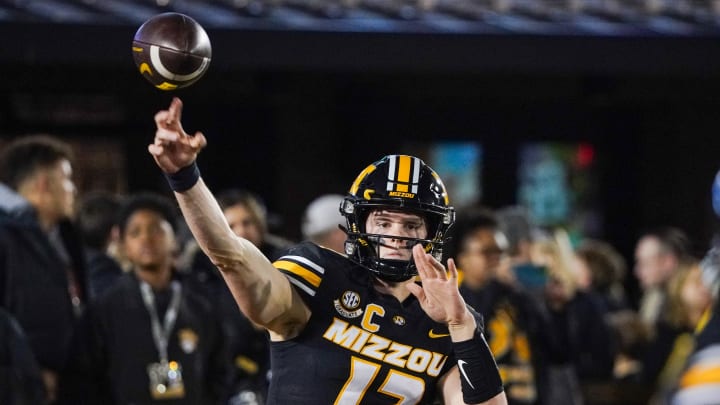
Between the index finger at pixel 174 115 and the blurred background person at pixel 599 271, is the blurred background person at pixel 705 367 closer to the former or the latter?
the index finger at pixel 174 115

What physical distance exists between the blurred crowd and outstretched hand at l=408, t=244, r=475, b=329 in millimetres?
1845

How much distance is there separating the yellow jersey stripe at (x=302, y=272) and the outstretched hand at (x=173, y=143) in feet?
1.66

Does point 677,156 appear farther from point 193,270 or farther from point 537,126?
point 193,270

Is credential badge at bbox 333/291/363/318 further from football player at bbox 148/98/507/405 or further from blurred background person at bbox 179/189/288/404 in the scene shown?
blurred background person at bbox 179/189/288/404

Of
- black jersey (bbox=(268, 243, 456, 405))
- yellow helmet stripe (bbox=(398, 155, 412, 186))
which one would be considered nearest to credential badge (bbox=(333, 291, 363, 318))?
black jersey (bbox=(268, 243, 456, 405))

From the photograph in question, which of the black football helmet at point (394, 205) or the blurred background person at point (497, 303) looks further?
the blurred background person at point (497, 303)

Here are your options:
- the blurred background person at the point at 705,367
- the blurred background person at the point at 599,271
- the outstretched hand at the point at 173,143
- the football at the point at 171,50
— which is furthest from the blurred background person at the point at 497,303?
the blurred background person at the point at 705,367

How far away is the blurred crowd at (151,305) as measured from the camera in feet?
19.5

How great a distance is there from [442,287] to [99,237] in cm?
355

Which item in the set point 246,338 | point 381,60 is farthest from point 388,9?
point 246,338

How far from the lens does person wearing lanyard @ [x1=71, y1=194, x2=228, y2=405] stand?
6.02 meters

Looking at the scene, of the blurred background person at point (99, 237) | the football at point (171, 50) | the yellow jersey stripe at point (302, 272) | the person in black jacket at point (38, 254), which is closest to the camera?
the football at point (171, 50)

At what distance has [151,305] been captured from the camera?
6.15 meters

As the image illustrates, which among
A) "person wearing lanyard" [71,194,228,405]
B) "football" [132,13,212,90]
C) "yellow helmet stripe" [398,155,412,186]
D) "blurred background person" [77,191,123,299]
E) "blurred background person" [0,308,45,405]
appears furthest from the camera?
"blurred background person" [77,191,123,299]
